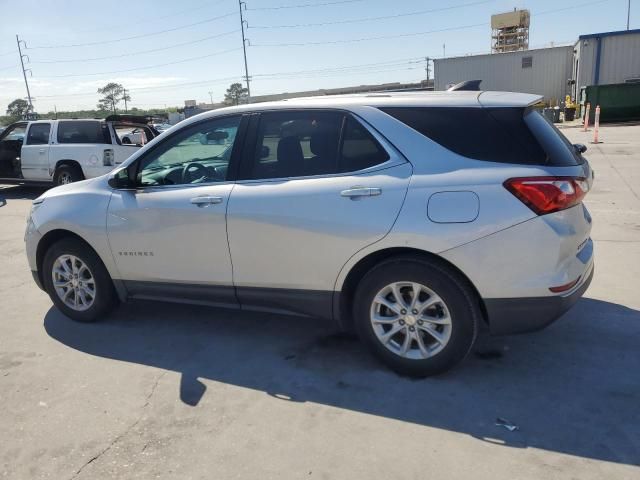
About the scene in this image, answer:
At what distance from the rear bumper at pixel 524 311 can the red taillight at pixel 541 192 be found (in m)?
0.54

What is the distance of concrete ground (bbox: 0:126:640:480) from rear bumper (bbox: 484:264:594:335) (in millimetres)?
331

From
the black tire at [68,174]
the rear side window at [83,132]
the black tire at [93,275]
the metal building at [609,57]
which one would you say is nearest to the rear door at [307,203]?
the black tire at [93,275]

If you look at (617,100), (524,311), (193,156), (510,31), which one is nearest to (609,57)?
(617,100)

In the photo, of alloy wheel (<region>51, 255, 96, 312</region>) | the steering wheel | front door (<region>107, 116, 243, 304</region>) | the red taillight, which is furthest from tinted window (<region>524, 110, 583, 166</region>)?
alloy wheel (<region>51, 255, 96, 312</region>)

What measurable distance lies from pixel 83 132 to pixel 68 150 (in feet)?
1.70

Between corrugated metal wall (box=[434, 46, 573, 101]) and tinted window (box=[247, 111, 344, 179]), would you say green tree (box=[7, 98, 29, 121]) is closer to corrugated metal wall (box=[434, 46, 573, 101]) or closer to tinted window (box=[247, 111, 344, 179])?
corrugated metal wall (box=[434, 46, 573, 101])

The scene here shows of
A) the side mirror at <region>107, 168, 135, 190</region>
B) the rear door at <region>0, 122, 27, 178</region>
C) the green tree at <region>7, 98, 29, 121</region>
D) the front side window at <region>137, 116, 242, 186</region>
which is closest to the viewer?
the front side window at <region>137, 116, 242, 186</region>

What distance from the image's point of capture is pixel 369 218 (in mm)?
3461

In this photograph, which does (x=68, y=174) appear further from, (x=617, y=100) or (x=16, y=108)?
(x=16, y=108)

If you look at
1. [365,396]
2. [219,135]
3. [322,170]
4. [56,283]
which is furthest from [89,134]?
[365,396]

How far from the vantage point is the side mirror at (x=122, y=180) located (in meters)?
4.43

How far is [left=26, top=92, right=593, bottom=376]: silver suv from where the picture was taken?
3234 millimetres

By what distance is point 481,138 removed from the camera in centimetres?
337

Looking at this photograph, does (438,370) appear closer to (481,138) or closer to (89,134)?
(481,138)
